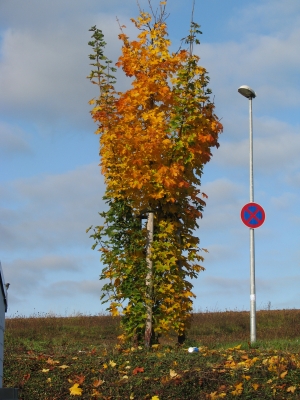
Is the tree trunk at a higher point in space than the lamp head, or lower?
lower

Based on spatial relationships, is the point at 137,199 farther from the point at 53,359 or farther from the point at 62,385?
the point at 62,385

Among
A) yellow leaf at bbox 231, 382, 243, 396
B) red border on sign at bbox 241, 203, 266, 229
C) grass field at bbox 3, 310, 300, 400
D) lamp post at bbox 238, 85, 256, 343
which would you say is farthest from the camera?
red border on sign at bbox 241, 203, 266, 229

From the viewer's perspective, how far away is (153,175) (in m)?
15.4

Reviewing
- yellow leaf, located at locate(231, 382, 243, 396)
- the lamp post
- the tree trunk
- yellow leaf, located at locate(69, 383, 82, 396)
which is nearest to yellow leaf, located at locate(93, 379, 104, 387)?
yellow leaf, located at locate(69, 383, 82, 396)

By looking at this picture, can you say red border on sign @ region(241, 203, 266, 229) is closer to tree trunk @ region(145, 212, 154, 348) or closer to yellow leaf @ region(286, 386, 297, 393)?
tree trunk @ region(145, 212, 154, 348)

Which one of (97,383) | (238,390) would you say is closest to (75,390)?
(97,383)

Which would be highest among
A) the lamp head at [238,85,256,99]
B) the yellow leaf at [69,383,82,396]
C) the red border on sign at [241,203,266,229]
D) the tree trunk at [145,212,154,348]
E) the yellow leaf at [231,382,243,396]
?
the lamp head at [238,85,256,99]

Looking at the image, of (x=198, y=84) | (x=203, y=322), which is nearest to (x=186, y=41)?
(x=198, y=84)

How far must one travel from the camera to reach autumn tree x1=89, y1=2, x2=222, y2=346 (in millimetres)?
15367

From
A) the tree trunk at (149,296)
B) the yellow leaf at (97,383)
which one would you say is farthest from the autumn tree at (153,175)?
the yellow leaf at (97,383)

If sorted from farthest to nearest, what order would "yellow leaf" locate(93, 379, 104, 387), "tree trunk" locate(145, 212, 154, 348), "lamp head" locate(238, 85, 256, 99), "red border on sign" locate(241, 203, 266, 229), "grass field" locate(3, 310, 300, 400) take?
1. "lamp head" locate(238, 85, 256, 99)
2. "red border on sign" locate(241, 203, 266, 229)
3. "tree trunk" locate(145, 212, 154, 348)
4. "yellow leaf" locate(93, 379, 104, 387)
5. "grass field" locate(3, 310, 300, 400)

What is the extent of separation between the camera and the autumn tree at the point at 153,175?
15367 mm

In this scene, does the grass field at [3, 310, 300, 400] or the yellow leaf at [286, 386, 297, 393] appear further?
the grass field at [3, 310, 300, 400]

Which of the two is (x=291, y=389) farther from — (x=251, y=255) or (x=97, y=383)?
(x=251, y=255)
